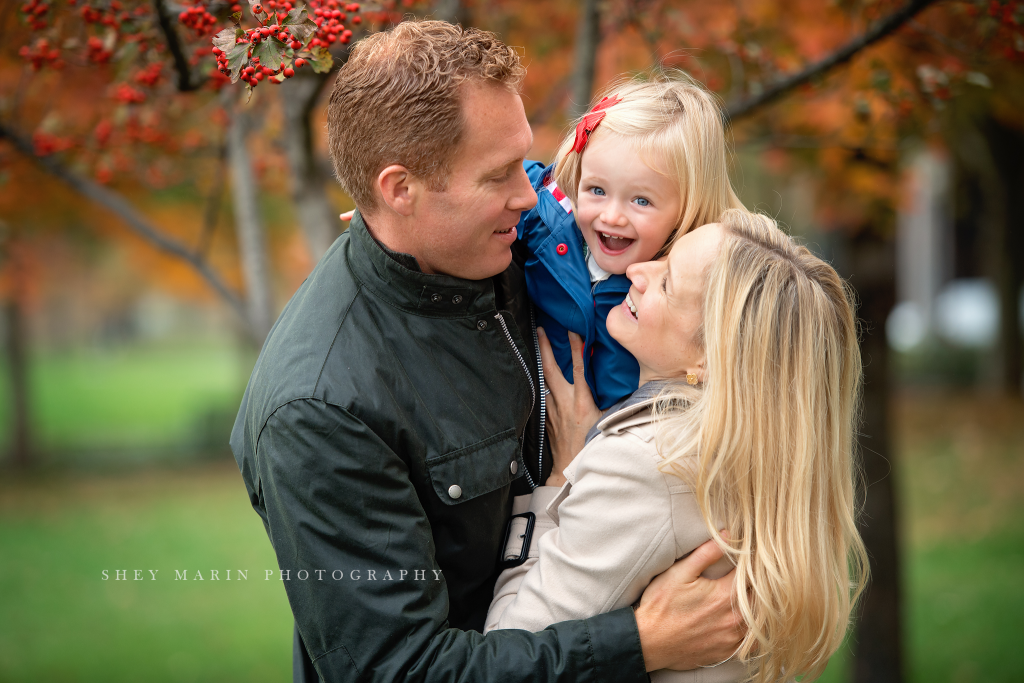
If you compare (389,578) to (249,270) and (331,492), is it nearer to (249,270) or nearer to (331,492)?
(331,492)

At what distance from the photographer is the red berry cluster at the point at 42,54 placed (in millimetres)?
2754

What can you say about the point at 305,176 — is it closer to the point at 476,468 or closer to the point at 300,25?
the point at 300,25

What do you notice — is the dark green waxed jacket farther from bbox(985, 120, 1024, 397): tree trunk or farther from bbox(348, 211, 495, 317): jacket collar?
bbox(985, 120, 1024, 397): tree trunk

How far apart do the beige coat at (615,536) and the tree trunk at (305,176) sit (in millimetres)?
1668

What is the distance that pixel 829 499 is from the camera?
2098mm

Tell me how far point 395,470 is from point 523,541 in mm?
506

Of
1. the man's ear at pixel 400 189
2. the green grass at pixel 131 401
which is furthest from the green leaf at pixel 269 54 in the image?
the green grass at pixel 131 401

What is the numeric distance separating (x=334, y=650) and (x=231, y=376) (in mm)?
30954

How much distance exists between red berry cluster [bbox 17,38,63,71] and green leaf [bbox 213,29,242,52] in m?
1.12

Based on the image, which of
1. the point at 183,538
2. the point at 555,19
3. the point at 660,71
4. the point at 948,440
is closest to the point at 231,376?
the point at 183,538

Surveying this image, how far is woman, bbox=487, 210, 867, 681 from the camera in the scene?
1936 mm

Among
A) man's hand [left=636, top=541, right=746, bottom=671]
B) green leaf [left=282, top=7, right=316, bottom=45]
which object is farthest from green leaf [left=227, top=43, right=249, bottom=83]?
man's hand [left=636, top=541, right=746, bottom=671]

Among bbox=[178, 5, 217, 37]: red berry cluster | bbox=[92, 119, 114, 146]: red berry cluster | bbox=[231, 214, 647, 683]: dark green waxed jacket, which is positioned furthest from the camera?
bbox=[92, 119, 114, 146]: red berry cluster

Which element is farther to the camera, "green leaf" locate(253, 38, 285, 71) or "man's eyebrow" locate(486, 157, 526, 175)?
"man's eyebrow" locate(486, 157, 526, 175)
